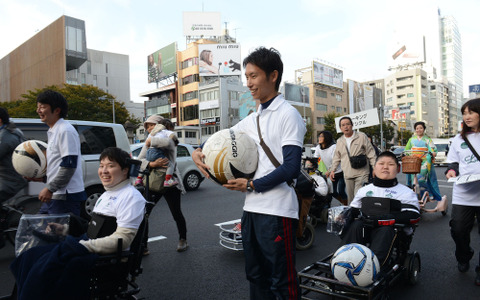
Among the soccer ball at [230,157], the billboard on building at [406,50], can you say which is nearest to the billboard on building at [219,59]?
the soccer ball at [230,157]

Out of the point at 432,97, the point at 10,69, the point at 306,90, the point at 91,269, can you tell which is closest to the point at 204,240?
the point at 91,269

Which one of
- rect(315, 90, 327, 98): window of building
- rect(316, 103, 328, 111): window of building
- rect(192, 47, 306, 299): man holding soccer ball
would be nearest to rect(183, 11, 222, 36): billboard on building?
rect(315, 90, 327, 98): window of building

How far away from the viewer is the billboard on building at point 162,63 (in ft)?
213

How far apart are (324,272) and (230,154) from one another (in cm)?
162

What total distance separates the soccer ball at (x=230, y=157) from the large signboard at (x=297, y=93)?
60828 mm

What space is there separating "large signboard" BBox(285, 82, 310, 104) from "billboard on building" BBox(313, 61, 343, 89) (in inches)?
165

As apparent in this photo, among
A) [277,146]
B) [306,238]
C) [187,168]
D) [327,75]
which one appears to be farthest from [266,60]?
[327,75]

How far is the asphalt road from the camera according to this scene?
3.38 meters

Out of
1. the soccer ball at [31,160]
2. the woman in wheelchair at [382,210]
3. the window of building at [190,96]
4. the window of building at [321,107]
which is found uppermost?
the window of building at [190,96]

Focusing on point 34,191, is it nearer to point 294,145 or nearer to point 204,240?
point 204,240

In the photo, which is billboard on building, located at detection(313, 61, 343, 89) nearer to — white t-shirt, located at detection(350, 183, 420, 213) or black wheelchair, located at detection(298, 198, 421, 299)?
white t-shirt, located at detection(350, 183, 420, 213)

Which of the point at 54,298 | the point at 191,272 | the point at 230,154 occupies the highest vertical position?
the point at 230,154

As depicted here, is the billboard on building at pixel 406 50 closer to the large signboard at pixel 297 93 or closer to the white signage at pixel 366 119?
the large signboard at pixel 297 93

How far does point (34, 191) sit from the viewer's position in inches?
189
